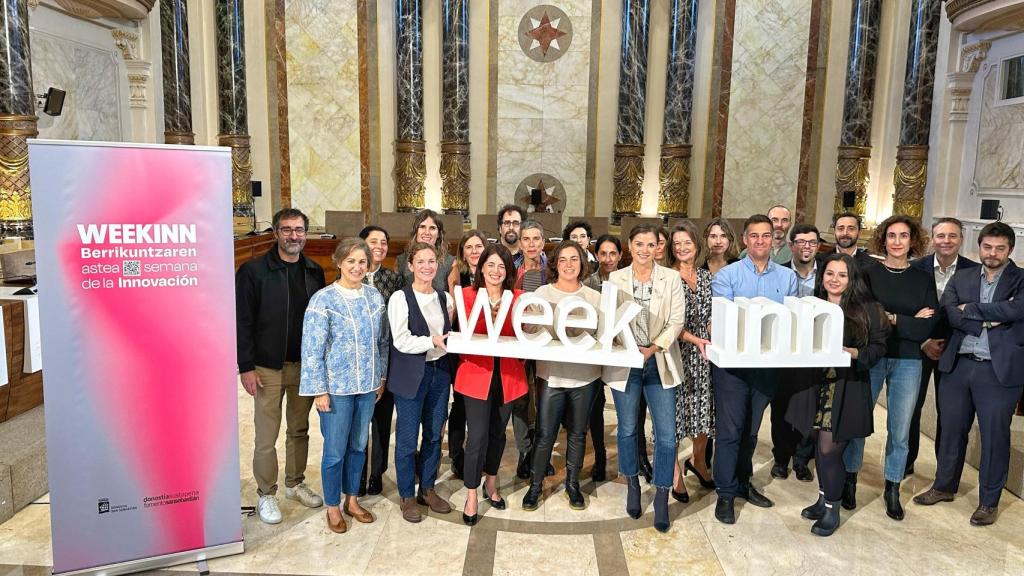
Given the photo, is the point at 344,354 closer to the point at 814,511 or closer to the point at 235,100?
the point at 814,511

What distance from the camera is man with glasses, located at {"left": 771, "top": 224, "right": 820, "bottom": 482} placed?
14.9 feet

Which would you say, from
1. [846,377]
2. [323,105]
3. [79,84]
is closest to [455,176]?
[323,105]

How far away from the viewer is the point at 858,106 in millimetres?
11828

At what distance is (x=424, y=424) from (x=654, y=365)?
1.39m

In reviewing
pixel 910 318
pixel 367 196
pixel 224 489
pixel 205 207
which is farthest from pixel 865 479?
pixel 367 196

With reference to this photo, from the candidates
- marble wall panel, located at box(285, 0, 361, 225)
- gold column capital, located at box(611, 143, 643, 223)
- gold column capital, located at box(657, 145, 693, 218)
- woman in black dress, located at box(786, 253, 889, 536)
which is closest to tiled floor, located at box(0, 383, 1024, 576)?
woman in black dress, located at box(786, 253, 889, 536)

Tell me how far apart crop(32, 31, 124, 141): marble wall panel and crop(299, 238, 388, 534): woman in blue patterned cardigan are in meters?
9.26

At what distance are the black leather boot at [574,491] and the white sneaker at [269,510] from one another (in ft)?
5.73

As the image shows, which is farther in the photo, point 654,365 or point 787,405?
point 787,405

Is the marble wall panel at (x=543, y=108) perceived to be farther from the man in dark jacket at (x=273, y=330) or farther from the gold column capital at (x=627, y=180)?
the man in dark jacket at (x=273, y=330)

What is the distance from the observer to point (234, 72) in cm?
1220

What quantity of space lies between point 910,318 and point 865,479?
4.58 feet

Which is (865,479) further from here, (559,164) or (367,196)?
(367,196)

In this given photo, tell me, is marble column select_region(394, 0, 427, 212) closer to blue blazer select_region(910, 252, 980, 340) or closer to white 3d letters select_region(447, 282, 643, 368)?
white 3d letters select_region(447, 282, 643, 368)
